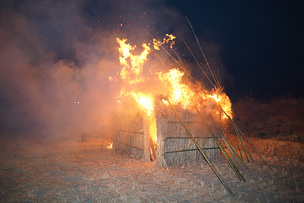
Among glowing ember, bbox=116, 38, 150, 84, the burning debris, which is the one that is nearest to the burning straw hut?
the burning debris

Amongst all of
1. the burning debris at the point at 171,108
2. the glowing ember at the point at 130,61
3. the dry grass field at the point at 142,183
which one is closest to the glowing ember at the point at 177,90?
the burning debris at the point at 171,108

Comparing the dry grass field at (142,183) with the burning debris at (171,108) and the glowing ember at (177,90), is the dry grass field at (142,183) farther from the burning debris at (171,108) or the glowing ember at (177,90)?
the glowing ember at (177,90)

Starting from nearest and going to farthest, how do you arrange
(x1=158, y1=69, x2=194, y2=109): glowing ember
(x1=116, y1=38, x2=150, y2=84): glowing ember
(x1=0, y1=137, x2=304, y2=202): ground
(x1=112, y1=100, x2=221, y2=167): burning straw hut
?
(x1=0, y1=137, x2=304, y2=202): ground, (x1=112, y1=100, x2=221, y2=167): burning straw hut, (x1=158, y1=69, x2=194, y2=109): glowing ember, (x1=116, y1=38, x2=150, y2=84): glowing ember

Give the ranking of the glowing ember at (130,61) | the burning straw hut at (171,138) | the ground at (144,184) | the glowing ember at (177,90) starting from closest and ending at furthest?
the ground at (144,184) → the burning straw hut at (171,138) → the glowing ember at (177,90) → the glowing ember at (130,61)

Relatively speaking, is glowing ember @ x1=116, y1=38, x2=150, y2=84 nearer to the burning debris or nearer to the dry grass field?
the burning debris

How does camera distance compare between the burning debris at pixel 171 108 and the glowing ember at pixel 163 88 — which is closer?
the burning debris at pixel 171 108

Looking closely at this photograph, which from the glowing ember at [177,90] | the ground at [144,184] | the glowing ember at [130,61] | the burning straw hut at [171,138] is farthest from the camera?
the glowing ember at [130,61]

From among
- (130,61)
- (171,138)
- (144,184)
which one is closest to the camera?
(144,184)

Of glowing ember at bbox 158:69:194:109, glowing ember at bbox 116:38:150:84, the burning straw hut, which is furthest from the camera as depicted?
glowing ember at bbox 116:38:150:84

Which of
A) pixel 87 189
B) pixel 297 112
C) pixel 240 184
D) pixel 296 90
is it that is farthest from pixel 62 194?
pixel 296 90

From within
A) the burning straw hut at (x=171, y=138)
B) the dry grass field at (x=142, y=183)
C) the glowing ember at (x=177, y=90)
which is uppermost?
the glowing ember at (x=177, y=90)

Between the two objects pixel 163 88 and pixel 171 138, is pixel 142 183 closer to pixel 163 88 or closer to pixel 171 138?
pixel 171 138

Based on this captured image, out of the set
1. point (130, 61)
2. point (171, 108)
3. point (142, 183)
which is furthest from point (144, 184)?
point (130, 61)

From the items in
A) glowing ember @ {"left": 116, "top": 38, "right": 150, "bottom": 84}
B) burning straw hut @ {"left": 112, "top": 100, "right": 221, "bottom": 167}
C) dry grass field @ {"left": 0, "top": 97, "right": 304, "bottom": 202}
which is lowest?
dry grass field @ {"left": 0, "top": 97, "right": 304, "bottom": 202}
